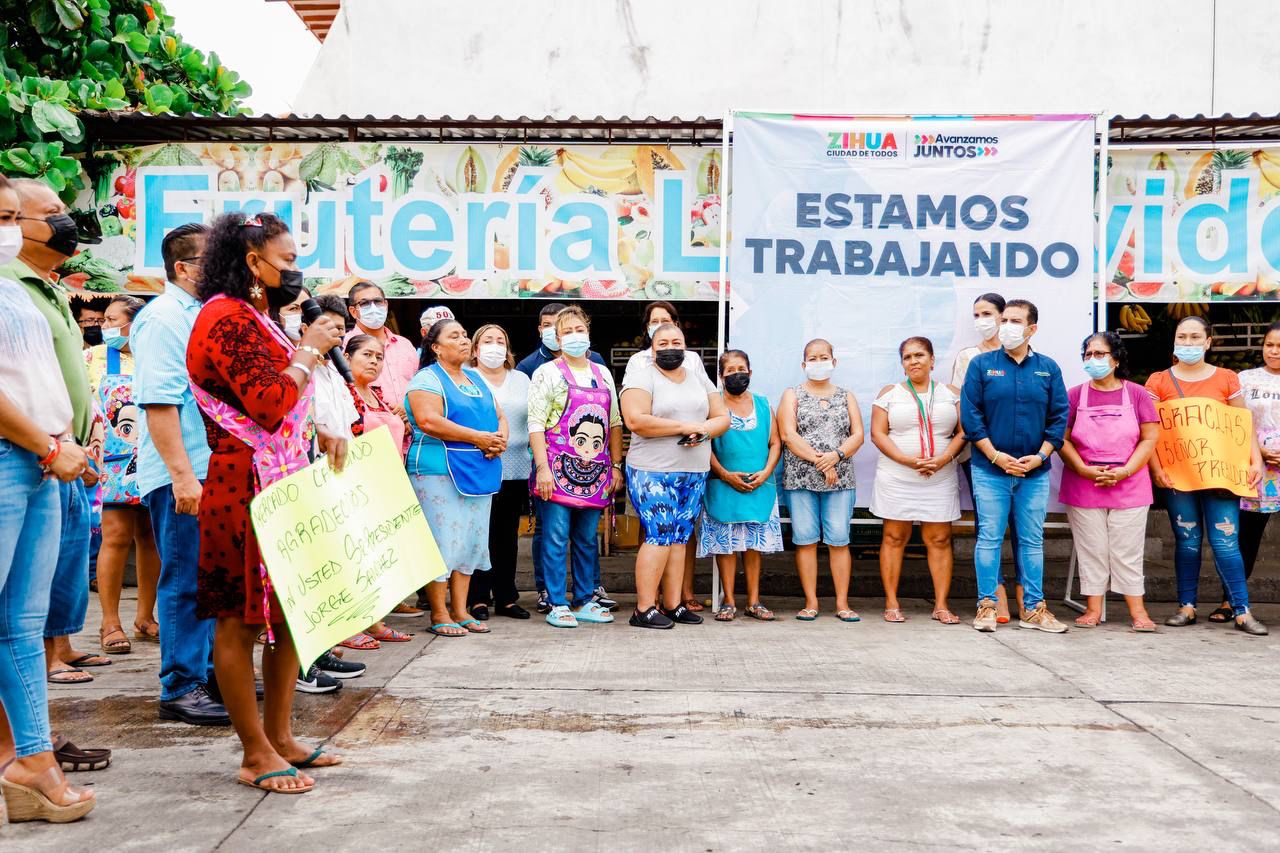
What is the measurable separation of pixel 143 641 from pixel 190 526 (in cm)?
218

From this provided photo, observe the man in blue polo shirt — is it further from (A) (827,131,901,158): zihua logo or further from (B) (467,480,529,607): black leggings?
(B) (467,480,529,607): black leggings

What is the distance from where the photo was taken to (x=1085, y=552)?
7109 mm

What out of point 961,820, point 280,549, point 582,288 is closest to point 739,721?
point 961,820

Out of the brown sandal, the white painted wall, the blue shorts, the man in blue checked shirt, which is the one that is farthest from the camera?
the white painted wall

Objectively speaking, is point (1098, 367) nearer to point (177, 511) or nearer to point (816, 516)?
point (816, 516)

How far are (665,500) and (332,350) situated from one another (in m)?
3.29

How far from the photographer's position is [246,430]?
3.58 meters

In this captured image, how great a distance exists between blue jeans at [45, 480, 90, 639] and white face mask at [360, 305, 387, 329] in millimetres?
2810

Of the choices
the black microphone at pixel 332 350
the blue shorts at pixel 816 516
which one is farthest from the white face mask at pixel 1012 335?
the black microphone at pixel 332 350

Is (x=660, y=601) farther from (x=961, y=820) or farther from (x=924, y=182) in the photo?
(x=961, y=820)

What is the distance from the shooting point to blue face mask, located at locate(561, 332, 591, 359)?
6.86m

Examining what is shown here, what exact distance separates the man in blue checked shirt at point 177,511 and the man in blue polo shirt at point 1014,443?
4466mm

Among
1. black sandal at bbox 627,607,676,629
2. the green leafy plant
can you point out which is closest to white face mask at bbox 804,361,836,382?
black sandal at bbox 627,607,676,629

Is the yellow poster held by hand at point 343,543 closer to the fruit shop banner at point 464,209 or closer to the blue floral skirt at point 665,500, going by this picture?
the blue floral skirt at point 665,500
